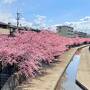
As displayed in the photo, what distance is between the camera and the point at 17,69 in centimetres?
1830

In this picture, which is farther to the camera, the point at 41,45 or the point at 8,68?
the point at 41,45

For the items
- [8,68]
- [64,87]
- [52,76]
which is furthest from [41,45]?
[8,68]

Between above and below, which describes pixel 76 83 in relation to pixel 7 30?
below

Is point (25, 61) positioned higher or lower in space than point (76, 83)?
higher

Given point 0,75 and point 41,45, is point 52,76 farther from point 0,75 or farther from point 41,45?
point 0,75

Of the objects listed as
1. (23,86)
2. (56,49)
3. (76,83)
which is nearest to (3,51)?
(23,86)

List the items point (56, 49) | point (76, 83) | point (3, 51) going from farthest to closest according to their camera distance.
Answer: point (56, 49), point (76, 83), point (3, 51)

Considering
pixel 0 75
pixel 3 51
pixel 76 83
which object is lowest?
pixel 76 83

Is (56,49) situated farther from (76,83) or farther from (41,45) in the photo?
(76,83)

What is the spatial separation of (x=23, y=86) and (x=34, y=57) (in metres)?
1.68

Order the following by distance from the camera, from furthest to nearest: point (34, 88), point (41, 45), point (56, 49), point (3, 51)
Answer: point (56, 49), point (41, 45), point (34, 88), point (3, 51)

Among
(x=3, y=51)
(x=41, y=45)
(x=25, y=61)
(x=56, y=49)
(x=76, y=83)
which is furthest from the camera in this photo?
(x=56, y=49)

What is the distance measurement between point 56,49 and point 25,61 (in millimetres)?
14451

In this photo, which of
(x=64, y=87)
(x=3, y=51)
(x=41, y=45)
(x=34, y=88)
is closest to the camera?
(x=3, y=51)
